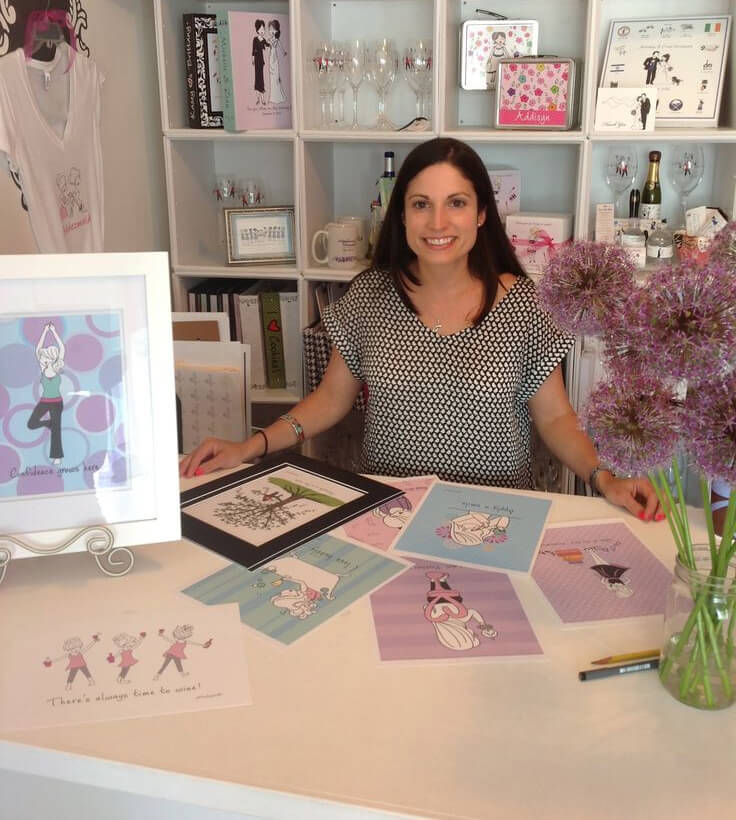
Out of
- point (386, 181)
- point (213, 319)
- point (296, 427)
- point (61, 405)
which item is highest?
point (386, 181)

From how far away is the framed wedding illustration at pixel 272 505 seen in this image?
1278 millimetres

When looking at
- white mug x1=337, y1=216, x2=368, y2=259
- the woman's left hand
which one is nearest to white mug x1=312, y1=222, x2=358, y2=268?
white mug x1=337, y1=216, x2=368, y2=259

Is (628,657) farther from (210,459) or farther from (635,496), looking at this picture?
(210,459)

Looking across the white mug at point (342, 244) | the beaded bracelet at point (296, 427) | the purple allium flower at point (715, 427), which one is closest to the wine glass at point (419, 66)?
the white mug at point (342, 244)

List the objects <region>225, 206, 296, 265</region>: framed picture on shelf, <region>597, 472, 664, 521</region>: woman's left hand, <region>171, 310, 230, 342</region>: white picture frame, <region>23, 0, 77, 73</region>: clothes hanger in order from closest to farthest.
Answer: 1. <region>597, 472, 664, 521</region>: woman's left hand
2. <region>23, 0, 77, 73</region>: clothes hanger
3. <region>171, 310, 230, 342</region>: white picture frame
4. <region>225, 206, 296, 265</region>: framed picture on shelf

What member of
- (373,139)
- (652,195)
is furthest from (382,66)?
(652,195)

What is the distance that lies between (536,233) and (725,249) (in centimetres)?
183

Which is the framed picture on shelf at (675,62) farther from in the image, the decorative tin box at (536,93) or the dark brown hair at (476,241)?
the dark brown hair at (476,241)

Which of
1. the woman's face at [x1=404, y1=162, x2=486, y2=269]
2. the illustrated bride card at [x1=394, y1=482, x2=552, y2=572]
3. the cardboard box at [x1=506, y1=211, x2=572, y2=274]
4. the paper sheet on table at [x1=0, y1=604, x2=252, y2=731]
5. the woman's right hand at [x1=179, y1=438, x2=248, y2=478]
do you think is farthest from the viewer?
the cardboard box at [x1=506, y1=211, x2=572, y2=274]

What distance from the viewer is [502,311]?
74.2 inches

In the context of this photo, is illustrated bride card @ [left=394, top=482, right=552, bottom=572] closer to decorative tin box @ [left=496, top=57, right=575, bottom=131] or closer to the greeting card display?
decorative tin box @ [left=496, top=57, right=575, bottom=131]

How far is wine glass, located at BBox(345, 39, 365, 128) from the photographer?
8.59 ft

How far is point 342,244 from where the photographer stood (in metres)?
2.67

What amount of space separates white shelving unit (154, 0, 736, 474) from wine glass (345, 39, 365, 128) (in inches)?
4.4
